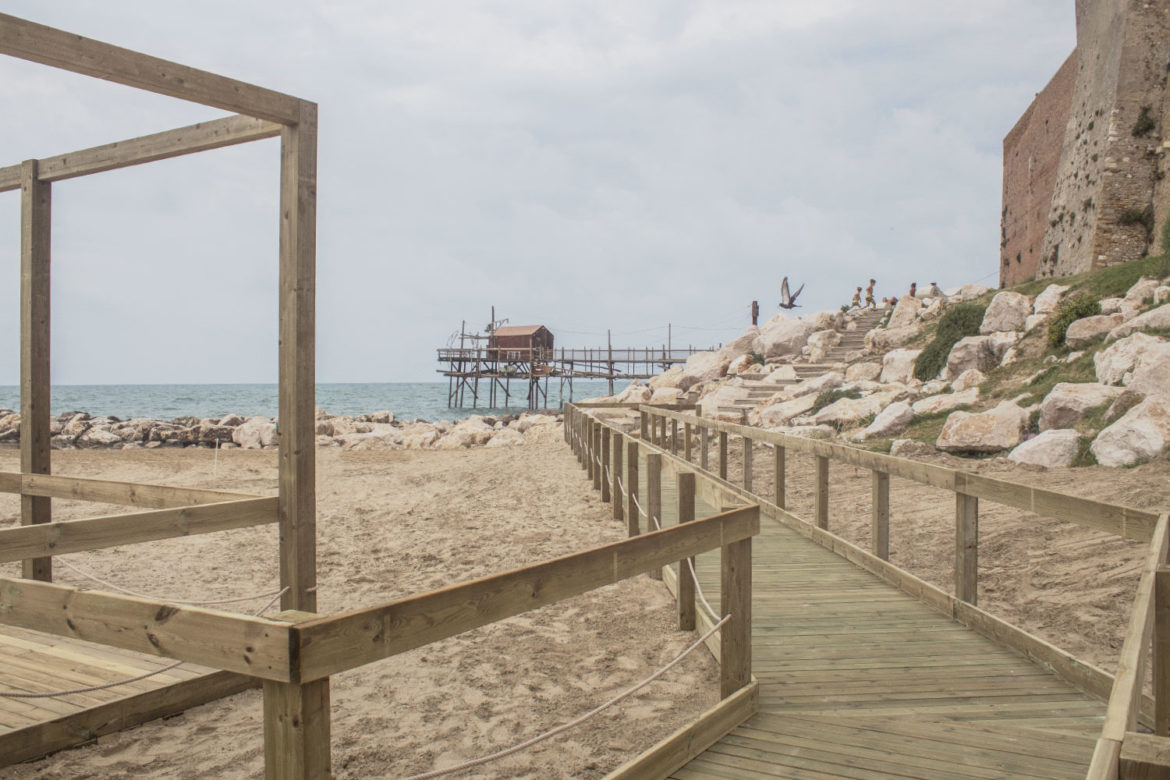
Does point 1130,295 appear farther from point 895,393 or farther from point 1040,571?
point 1040,571

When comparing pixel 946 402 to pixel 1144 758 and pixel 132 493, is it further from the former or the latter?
pixel 1144 758

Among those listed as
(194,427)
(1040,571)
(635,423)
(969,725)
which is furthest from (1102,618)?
(194,427)

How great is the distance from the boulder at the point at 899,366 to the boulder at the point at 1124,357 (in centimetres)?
782

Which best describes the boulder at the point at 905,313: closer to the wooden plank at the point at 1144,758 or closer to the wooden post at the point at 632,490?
the wooden post at the point at 632,490

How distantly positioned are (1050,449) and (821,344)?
17.9 metres

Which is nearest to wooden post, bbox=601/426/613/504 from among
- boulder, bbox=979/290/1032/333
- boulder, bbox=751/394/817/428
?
boulder, bbox=751/394/817/428

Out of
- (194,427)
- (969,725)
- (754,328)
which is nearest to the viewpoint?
(969,725)

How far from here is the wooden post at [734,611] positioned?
11.4ft

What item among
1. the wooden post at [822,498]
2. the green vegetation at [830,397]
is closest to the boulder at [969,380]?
the green vegetation at [830,397]

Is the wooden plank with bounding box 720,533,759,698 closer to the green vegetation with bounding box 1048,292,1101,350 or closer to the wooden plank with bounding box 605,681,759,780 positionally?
the wooden plank with bounding box 605,681,759,780

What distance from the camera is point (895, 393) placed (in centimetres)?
1712

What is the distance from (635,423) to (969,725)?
18.0m

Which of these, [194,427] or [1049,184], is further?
[1049,184]

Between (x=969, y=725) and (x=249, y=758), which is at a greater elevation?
(x=969, y=725)
